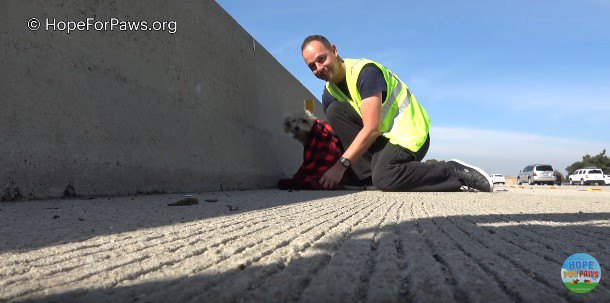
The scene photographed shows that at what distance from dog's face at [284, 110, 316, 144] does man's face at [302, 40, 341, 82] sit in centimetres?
172

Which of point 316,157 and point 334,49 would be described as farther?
point 316,157

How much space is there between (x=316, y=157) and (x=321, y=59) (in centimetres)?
178

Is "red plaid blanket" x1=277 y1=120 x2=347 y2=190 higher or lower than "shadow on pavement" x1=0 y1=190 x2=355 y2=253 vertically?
higher

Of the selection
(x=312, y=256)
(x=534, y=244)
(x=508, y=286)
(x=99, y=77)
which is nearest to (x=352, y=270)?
(x=312, y=256)

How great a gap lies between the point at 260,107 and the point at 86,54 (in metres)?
3.17

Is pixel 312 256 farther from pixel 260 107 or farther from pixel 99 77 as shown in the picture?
pixel 260 107

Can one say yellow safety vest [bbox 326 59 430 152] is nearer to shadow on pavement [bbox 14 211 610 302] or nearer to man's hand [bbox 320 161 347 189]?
man's hand [bbox 320 161 347 189]

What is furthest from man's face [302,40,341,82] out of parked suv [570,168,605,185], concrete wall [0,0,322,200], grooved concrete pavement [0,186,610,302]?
parked suv [570,168,605,185]

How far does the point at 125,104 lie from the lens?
10.6 ft

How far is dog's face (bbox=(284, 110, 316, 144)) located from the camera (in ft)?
18.7

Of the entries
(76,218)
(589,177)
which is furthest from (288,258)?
(589,177)

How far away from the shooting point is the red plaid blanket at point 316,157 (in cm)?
510

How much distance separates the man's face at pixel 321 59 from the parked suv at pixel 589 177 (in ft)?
87.5

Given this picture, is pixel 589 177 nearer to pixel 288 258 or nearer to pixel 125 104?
pixel 125 104
